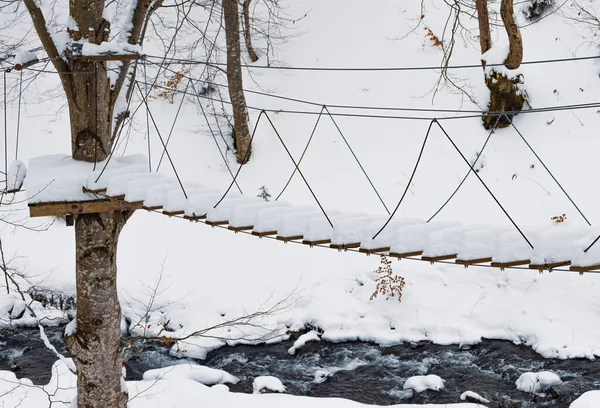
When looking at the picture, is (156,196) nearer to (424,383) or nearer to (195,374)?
(195,374)

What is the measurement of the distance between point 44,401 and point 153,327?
1.79m

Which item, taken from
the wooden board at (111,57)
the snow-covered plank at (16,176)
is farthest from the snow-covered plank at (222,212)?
the snow-covered plank at (16,176)

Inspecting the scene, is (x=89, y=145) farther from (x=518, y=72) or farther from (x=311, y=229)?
(x=518, y=72)

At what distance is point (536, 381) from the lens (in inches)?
277

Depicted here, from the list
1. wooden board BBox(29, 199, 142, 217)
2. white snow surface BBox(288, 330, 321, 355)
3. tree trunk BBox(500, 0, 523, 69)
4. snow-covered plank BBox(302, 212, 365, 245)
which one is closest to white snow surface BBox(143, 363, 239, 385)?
white snow surface BBox(288, 330, 321, 355)

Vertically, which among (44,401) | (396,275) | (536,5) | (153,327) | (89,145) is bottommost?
(44,401)

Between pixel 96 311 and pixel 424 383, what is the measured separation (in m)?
3.74

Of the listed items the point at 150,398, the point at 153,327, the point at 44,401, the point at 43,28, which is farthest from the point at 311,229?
the point at 153,327

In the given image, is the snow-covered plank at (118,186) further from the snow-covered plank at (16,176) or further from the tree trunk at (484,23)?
the tree trunk at (484,23)

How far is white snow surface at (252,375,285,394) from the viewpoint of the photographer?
7199mm

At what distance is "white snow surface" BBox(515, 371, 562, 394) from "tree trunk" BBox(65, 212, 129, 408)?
4149mm

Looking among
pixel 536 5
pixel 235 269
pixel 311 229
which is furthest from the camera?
pixel 536 5

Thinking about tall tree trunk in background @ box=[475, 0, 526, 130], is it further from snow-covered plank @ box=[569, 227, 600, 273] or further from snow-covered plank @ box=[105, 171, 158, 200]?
snow-covered plank @ box=[105, 171, 158, 200]

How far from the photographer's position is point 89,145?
4988 mm
